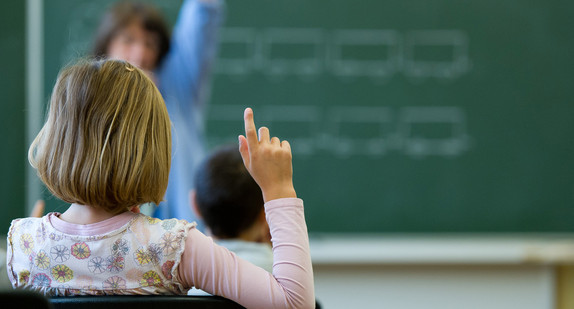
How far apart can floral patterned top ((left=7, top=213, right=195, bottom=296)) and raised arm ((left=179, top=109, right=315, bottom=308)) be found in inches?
1.2

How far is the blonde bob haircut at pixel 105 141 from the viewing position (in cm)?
99

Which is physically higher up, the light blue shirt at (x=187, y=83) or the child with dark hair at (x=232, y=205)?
the light blue shirt at (x=187, y=83)

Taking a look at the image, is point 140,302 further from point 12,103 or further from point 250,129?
point 12,103

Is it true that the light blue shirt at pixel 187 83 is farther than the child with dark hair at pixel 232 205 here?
Yes

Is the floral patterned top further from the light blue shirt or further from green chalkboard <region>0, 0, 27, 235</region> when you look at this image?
green chalkboard <region>0, 0, 27, 235</region>

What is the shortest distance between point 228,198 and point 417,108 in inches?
64.8

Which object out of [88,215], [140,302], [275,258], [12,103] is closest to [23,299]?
[140,302]

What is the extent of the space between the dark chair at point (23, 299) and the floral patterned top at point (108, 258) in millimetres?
196

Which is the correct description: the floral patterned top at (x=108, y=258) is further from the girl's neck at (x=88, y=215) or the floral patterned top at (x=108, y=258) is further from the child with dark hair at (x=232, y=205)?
the child with dark hair at (x=232, y=205)

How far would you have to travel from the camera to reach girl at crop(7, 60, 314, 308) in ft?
3.25

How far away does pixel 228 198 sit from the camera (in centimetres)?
165

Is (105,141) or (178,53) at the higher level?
(178,53)

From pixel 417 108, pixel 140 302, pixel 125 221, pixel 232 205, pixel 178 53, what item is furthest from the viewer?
pixel 417 108

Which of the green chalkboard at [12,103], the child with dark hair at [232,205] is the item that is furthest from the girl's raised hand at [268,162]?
the green chalkboard at [12,103]
